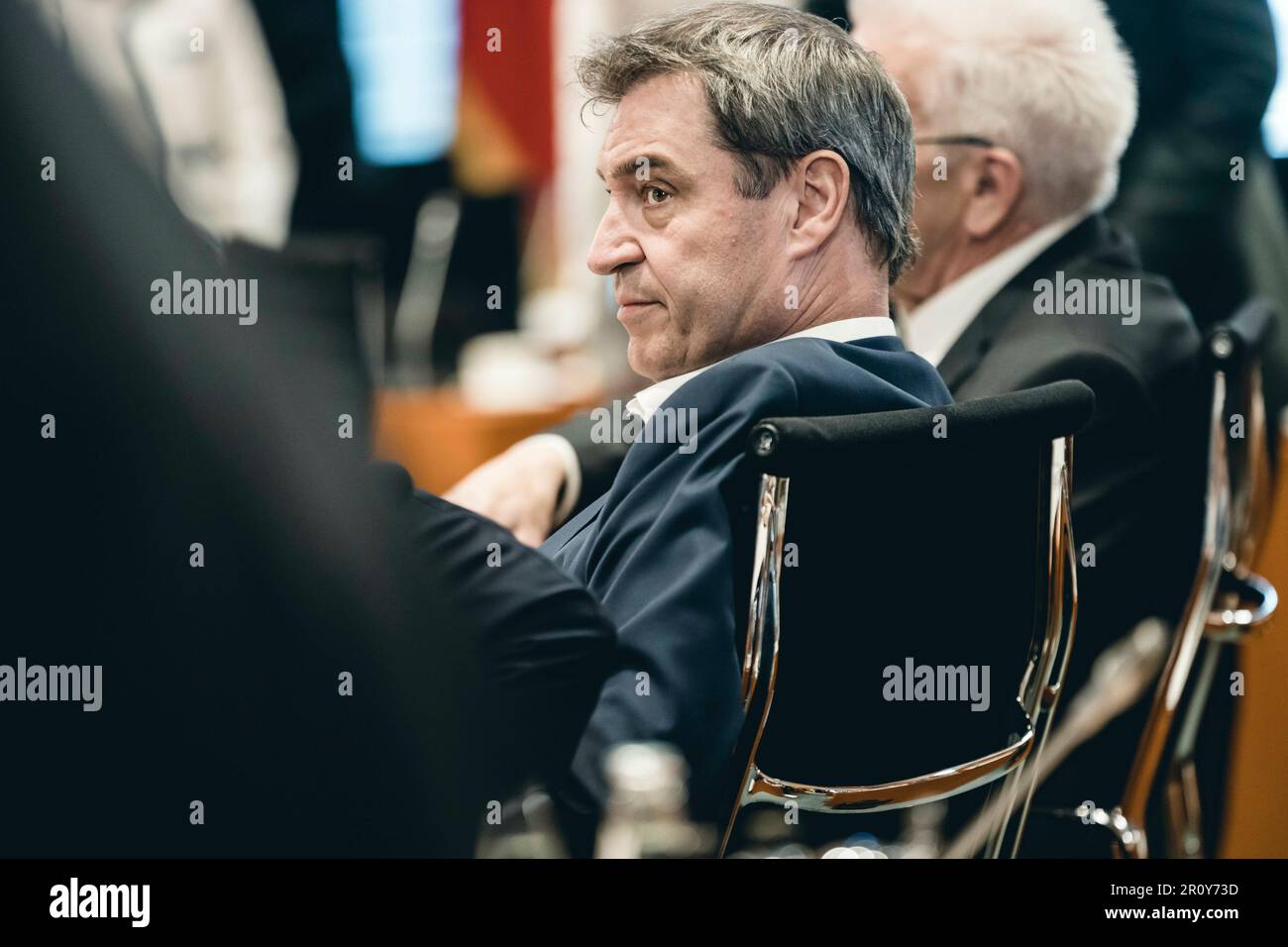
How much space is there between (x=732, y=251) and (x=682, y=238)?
0.05 metres

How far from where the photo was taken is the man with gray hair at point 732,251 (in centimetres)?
112

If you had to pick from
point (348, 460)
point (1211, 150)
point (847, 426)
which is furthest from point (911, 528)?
point (1211, 150)

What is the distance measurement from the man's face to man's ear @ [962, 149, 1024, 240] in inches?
Answer: 17.1

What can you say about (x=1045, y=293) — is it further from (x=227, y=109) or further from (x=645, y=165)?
(x=227, y=109)

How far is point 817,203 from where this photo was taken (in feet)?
4.18

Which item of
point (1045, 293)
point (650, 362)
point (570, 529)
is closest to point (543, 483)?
point (570, 529)

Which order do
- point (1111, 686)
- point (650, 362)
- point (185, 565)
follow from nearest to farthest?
point (185, 565), point (650, 362), point (1111, 686)

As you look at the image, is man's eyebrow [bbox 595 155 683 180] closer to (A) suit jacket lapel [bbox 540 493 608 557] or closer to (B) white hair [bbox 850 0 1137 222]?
(A) suit jacket lapel [bbox 540 493 608 557]

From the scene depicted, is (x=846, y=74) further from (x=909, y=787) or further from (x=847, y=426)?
(x=909, y=787)

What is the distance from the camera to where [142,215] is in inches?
24.3

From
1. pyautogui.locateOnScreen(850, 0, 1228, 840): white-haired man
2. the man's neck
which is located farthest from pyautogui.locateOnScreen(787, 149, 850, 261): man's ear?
the man's neck

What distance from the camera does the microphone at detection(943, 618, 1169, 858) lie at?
5.10ft

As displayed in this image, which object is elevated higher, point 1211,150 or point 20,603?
point 1211,150

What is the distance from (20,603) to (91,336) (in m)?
0.16
